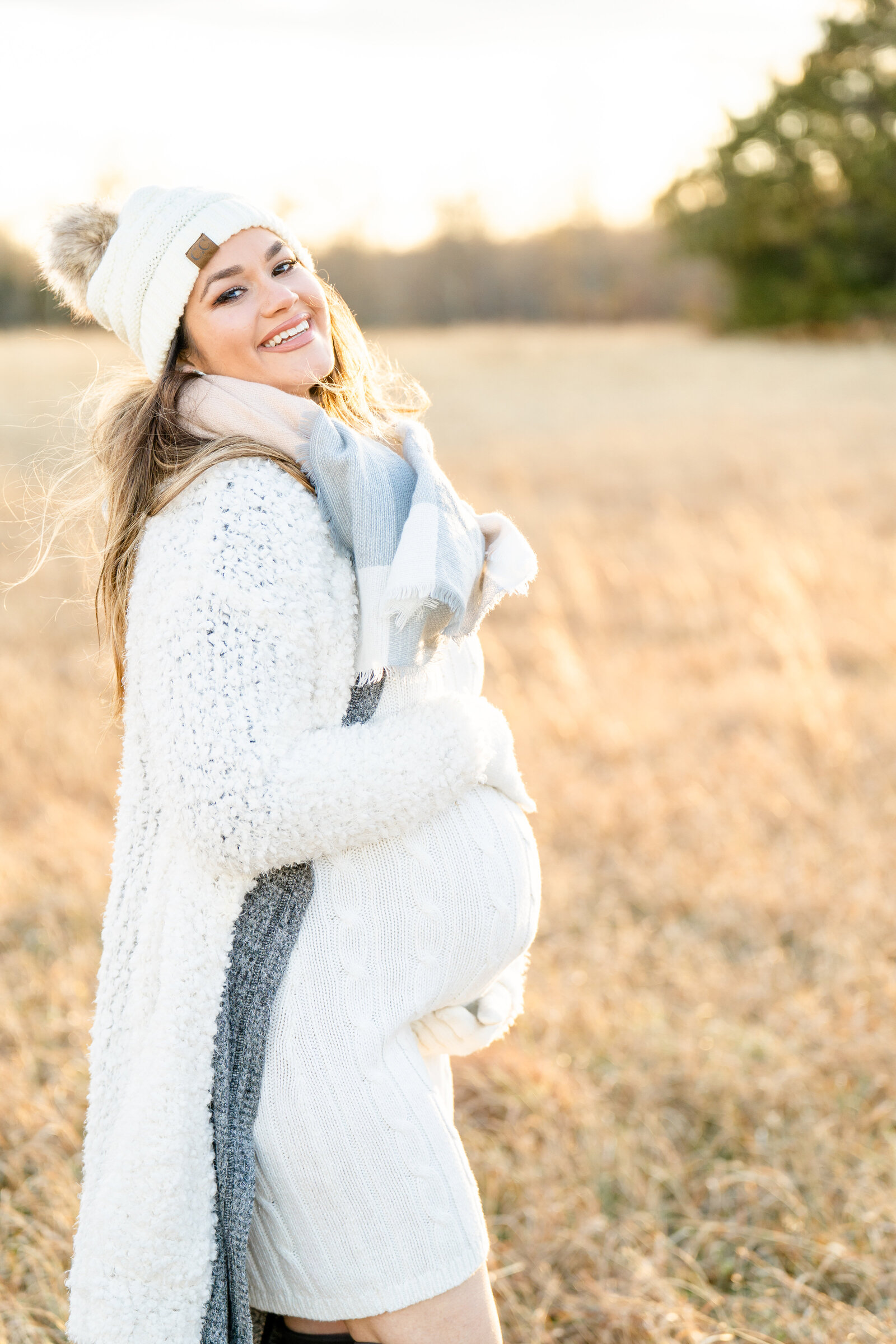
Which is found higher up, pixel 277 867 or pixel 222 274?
pixel 222 274

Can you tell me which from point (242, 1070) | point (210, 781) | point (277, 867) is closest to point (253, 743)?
point (210, 781)

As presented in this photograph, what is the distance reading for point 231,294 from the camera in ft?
5.45

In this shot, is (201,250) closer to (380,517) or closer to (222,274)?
(222,274)

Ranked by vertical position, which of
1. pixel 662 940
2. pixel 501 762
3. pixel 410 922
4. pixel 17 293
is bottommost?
pixel 17 293

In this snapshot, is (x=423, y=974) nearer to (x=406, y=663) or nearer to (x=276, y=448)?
(x=406, y=663)

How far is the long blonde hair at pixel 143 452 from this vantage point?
4.91 ft

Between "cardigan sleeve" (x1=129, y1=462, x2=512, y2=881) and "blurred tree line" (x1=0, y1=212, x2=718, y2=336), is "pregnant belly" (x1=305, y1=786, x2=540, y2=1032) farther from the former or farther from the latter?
"blurred tree line" (x1=0, y1=212, x2=718, y2=336)

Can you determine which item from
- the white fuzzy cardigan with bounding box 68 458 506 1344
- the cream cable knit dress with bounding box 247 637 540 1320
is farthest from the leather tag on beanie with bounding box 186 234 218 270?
the cream cable knit dress with bounding box 247 637 540 1320

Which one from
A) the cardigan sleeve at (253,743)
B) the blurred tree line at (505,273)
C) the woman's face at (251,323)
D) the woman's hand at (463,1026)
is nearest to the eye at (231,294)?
the woman's face at (251,323)

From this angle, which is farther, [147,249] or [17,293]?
[17,293]

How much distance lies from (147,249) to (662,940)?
8.72ft

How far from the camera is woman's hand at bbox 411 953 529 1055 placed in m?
1.56

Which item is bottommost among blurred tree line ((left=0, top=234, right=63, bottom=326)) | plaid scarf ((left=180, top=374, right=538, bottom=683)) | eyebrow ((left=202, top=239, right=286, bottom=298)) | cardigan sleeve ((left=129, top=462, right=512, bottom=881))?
blurred tree line ((left=0, top=234, right=63, bottom=326))

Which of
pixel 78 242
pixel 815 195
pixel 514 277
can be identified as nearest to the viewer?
pixel 78 242
